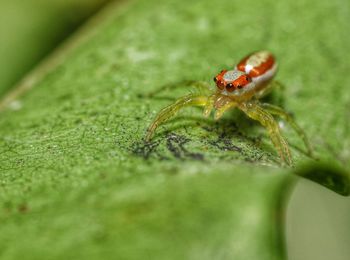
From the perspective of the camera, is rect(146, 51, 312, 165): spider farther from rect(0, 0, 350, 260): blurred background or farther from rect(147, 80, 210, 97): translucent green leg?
rect(0, 0, 350, 260): blurred background

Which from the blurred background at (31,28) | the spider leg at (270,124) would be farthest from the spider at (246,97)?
the blurred background at (31,28)

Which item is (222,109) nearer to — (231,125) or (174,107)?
(231,125)

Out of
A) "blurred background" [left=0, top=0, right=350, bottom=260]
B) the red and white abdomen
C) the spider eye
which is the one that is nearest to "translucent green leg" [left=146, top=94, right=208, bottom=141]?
the spider eye

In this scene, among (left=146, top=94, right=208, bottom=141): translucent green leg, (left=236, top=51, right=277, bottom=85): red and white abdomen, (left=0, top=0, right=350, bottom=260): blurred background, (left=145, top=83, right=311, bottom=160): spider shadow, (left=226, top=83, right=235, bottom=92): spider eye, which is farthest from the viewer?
(left=0, top=0, right=350, bottom=260): blurred background

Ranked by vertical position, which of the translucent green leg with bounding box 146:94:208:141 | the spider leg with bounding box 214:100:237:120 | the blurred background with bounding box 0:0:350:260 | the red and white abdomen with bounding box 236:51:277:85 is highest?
the blurred background with bounding box 0:0:350:260

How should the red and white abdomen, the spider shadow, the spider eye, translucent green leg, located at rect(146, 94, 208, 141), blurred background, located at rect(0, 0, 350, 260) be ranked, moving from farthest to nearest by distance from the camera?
1. blurred background, located at rect(0, 0, 350, 260)
2. the red and white abdomen
3. the spider eye
4. the spider shadow
5. translucent green leg, located at rect(146, 94, 208, 141)

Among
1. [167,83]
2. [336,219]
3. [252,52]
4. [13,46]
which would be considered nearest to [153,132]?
[167,83]

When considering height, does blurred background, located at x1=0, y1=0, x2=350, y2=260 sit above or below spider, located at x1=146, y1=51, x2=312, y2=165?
above

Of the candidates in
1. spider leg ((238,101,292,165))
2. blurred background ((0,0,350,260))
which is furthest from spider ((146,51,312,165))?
blurred background ((0,0,350,260))

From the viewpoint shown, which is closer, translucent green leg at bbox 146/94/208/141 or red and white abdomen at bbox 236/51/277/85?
translucent green leg at bbox 146/94/208/141
